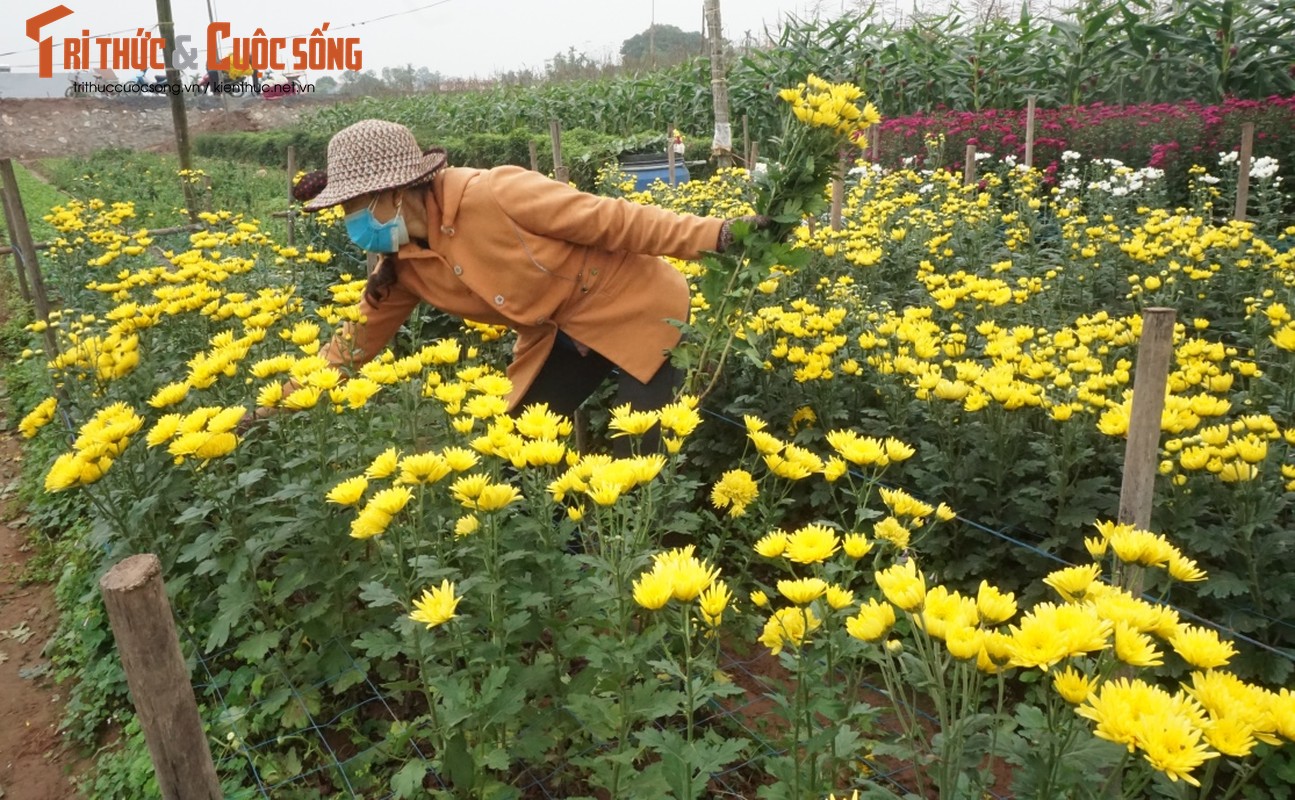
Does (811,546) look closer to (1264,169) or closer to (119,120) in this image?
(1264,169)

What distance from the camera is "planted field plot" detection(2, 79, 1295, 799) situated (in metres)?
1.26

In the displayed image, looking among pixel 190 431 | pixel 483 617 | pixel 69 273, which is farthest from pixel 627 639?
pixel 69 273

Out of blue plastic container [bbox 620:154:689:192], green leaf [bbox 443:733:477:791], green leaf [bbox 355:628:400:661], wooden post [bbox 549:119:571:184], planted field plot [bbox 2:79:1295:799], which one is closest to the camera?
planted field plot [bbox 2:79:1295:799]

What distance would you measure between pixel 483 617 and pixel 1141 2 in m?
11.8

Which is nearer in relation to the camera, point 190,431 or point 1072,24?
point 190,431

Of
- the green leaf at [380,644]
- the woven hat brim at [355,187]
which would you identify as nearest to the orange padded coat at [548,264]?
the woven hat brim at [355,187]

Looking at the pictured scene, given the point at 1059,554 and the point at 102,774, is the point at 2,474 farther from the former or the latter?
the point at 1059,554

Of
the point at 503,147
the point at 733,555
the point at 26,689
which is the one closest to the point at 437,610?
the point at 733,555

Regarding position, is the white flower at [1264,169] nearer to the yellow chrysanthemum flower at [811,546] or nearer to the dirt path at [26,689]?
the yellow chrysanthemum flower at [811,546]

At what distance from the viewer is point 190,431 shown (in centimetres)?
209

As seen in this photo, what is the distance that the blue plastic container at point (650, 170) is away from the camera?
992 cm

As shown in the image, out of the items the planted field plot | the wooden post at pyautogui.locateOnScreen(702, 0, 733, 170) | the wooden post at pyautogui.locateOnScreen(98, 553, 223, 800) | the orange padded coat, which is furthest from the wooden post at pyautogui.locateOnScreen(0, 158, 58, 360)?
the wooden post at pyautogui.locateOnScreen(702, 0, 733, 170)

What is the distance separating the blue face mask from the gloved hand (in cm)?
100

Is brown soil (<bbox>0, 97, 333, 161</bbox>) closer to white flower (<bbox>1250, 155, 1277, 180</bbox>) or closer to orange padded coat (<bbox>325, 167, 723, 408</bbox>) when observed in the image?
white flower (<bbox>1250, 155, 1277, 180</bbox>)
